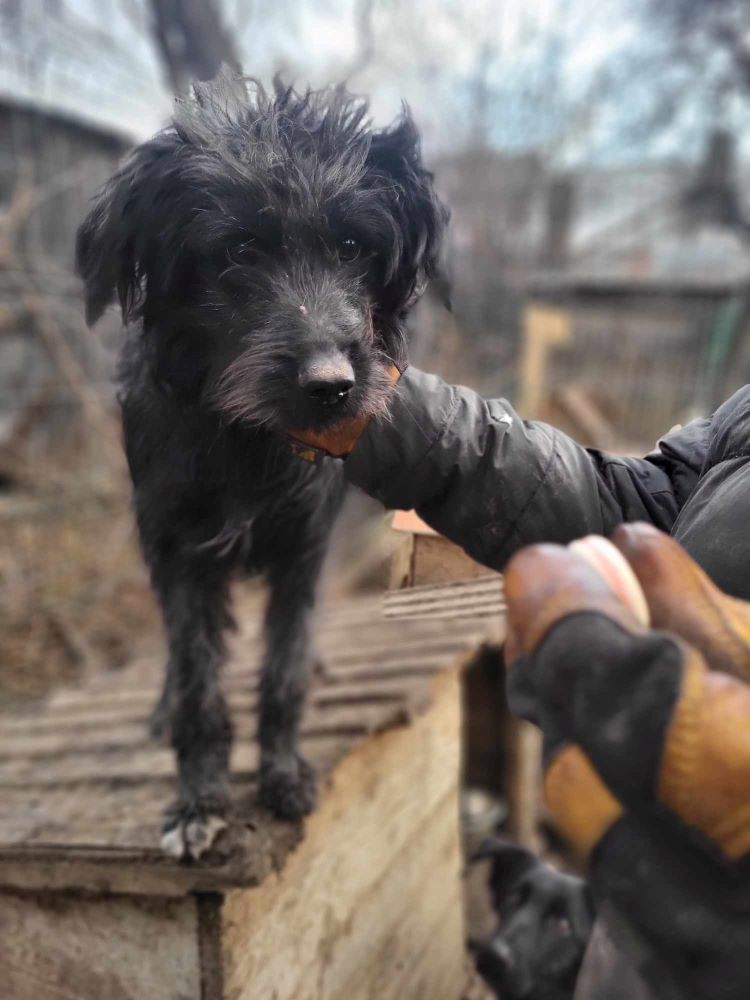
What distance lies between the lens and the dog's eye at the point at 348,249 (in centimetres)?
168

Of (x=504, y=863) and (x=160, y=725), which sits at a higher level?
(x=160, y=725)

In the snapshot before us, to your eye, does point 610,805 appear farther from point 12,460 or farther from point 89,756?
point 12,460

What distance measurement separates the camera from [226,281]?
1643 mm

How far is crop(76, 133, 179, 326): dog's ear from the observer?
63.4 inches

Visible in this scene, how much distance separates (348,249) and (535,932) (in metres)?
2.43

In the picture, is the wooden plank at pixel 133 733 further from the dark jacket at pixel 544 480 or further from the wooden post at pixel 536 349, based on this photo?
the wooden post at pixel 536 349

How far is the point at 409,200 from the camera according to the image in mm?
1734

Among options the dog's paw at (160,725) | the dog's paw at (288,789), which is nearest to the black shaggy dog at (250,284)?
the dog's paw at (288,789)

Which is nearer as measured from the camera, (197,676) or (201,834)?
(201,834)

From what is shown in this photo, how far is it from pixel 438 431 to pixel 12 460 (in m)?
6.67

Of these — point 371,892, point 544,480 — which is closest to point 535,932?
point 371,892

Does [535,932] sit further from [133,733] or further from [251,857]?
[133,733]

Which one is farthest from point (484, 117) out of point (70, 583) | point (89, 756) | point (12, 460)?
point (89, 756)

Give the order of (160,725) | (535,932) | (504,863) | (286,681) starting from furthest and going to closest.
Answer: (504,863) → (160,725) → (535,932) → (286,681)
